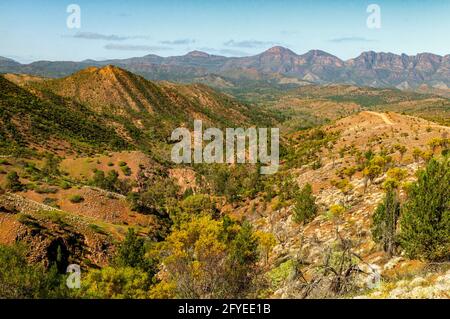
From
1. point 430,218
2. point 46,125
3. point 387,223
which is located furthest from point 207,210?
point 46,125

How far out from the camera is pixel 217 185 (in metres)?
86.3

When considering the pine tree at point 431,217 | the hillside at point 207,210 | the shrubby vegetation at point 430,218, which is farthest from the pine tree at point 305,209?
the pine tree at point 431,217

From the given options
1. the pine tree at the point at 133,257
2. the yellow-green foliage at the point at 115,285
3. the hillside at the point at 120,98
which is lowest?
the pine tree at the point at 133,257

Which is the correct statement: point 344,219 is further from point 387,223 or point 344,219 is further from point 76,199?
point 76,199

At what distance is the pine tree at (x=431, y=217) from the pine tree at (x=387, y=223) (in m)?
3.19

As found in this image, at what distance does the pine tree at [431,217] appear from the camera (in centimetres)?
2102

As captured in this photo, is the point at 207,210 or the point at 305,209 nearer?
the point at 305,209

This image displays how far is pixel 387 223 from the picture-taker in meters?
27.2

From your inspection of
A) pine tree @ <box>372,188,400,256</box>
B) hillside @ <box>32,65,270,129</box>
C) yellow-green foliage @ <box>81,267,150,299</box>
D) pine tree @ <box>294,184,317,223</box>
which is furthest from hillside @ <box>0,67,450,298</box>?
hillside @ <box>32,65,270,129</box>

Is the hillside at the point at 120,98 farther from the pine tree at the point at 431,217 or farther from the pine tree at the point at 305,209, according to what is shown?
the pine tree at the point at 431,217

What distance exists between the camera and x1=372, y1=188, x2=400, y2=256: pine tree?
25.9 m

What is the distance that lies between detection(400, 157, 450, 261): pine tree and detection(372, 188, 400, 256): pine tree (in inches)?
125

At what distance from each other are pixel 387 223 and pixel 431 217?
5866 millimetres

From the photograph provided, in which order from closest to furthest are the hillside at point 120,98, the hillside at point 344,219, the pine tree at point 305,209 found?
the hillside at point 344,219
the pine tree at point 305,209
the hillside at point 120,98
